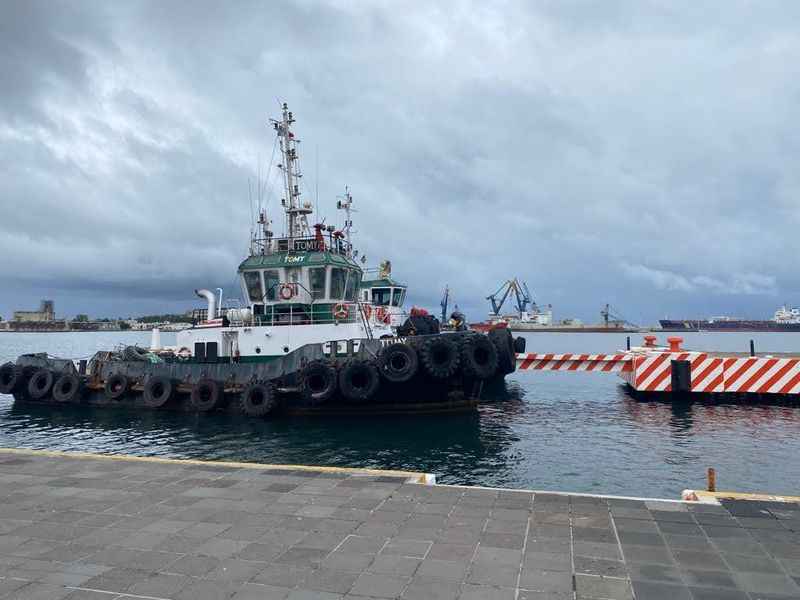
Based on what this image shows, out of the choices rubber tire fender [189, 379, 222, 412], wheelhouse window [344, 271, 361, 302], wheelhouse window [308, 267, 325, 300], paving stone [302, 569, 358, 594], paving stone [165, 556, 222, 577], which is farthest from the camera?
wheelhouse window [344, 271, 361, 302]

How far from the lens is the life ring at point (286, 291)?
21.5 m

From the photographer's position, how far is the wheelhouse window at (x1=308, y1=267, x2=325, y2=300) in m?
21.6

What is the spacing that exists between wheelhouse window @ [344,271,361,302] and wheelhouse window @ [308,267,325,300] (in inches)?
41.1

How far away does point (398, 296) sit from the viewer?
94.7 ft

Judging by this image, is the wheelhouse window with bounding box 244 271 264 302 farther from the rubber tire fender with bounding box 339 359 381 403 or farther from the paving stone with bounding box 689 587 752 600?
the paving stone with bounding box 689 587 752 600

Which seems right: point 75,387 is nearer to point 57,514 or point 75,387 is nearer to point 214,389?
point 214,389

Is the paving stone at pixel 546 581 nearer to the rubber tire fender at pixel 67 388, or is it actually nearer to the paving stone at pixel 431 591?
the paving stone at pixel 431 591

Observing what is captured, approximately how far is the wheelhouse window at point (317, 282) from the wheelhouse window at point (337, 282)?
380 millimetres

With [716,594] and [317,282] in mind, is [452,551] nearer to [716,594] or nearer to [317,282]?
[716,594]

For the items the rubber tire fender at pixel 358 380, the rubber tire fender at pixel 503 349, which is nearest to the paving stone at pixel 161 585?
the rubber tire fender at pixel 358 380

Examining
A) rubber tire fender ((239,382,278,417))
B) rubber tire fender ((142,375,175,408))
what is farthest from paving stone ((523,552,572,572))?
rubber tire fender ((142,375,175,408))

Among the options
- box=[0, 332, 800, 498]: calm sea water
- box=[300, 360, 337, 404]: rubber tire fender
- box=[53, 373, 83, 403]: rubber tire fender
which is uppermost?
box=[300, 360, 337, 404]: rubber tire fender

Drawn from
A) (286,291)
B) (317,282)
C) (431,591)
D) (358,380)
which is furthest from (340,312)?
(431,591)

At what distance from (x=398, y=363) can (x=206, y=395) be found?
284 inches
